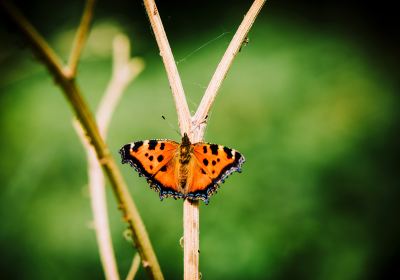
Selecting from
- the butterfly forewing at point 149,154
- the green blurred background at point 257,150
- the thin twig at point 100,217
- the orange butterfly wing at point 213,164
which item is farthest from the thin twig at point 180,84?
the green blurred background at point 257,150

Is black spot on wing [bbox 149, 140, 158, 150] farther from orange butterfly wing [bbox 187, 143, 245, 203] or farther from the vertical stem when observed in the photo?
the vertical stem

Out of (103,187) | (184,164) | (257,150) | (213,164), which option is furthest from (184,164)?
(257,150)

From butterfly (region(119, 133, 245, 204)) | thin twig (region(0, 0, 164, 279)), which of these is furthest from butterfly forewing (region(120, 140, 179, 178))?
thin twig (region(0, 0, 164, 279))

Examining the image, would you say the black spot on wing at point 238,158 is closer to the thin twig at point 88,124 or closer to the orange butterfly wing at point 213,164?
the orange butterfly wing at point 213,164

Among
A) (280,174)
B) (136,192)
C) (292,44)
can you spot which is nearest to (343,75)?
(292,44)

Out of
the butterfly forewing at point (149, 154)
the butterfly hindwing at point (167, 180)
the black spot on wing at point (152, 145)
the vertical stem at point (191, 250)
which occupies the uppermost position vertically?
the black spot on wing at point (152, 145)

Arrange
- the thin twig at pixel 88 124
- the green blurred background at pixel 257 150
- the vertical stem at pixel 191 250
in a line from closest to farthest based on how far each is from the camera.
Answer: the thin twig at pixel 88 124
the vertical stem at pixel 191 250
the green blurred background at pixel 257 150

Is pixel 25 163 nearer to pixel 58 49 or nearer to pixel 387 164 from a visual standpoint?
pixel 58 49
